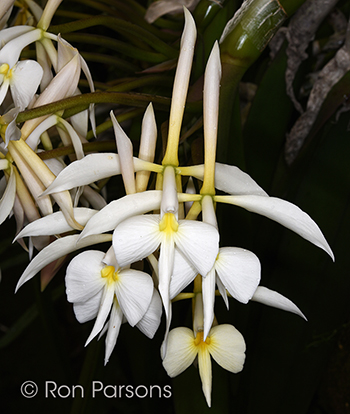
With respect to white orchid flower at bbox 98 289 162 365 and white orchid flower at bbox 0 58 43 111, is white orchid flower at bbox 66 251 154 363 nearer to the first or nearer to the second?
white orchid flower at bbox 98 289 162 365

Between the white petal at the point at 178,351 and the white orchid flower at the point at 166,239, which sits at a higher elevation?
the white orchid flower at the point at 166,239

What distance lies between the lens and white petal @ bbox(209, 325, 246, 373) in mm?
336

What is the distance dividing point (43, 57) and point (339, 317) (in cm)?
51

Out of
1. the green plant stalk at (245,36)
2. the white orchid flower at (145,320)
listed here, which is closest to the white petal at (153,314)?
the white orchid flower at (145,320)

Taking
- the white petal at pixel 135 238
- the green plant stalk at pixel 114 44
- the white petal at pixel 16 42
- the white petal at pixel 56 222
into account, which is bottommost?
the white petal at pixel 56 222

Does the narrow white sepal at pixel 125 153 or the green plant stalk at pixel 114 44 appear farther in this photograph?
the green plant stalk at pixel 114 44

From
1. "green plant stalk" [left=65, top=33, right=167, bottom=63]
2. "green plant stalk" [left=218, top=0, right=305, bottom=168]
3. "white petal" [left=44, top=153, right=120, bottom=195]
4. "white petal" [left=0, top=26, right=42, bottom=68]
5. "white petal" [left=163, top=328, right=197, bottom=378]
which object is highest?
"green plant stalk" [left=218, top=0, right=305, bottom=168]

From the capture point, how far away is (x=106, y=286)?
1.01ft

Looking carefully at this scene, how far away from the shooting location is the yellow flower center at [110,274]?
0.31 m

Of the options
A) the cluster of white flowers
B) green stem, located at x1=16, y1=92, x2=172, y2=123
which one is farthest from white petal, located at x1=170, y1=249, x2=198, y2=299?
green stem, located at x1=16, y1=92, x2=172, y2=123

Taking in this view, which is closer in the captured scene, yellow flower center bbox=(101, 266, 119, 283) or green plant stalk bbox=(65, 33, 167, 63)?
yellow flower center bbox=(101, 266, 119, 283)

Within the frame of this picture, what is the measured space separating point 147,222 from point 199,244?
0.13 ft

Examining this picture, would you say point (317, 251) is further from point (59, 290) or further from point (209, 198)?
point (59, 290)

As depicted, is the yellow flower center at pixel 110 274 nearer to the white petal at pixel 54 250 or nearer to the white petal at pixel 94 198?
the white petal at pixel 54 250
